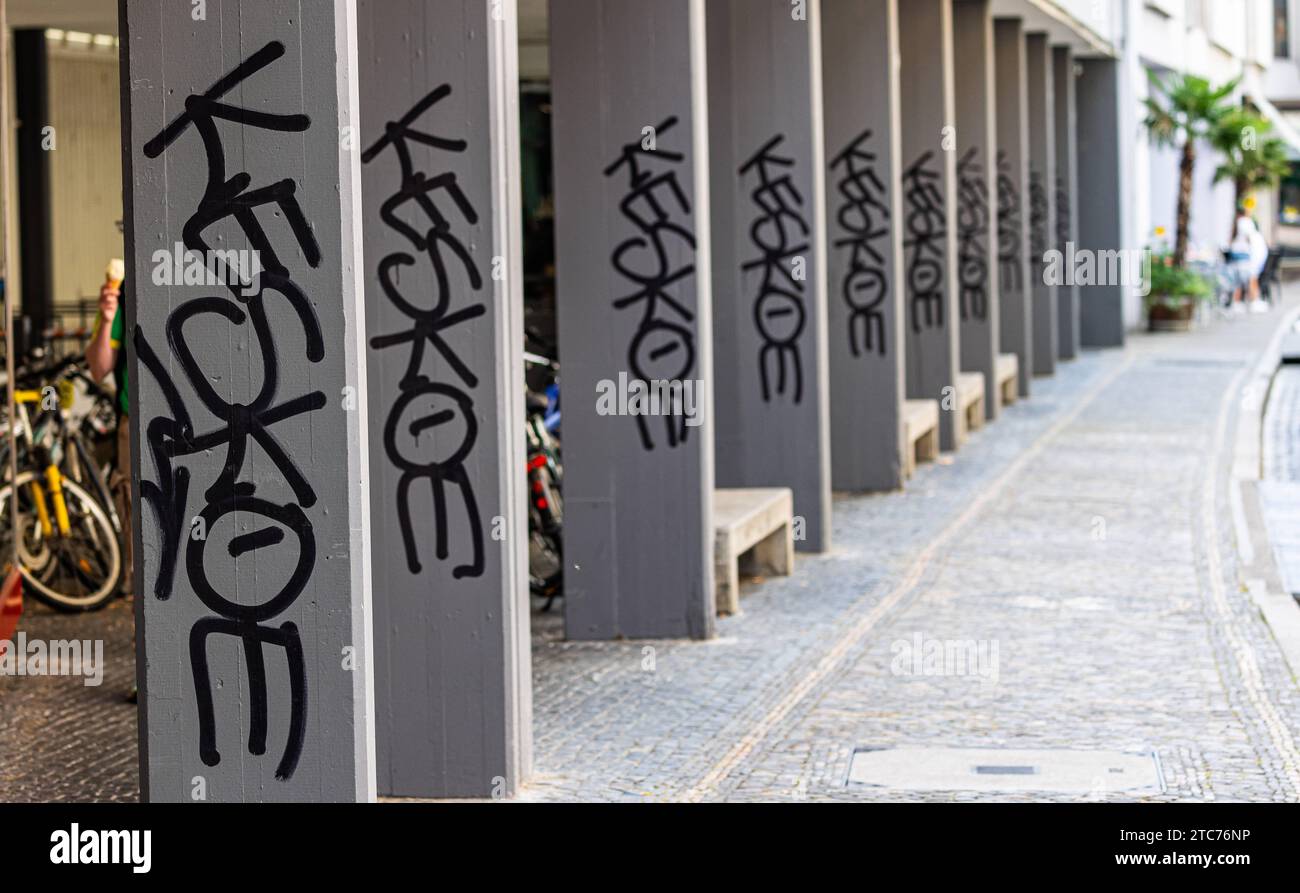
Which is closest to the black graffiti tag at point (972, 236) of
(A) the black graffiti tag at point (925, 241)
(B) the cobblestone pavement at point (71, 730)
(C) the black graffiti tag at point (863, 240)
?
(A) the black graffiti tag at point (925, 241)

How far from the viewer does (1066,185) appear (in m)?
24.7

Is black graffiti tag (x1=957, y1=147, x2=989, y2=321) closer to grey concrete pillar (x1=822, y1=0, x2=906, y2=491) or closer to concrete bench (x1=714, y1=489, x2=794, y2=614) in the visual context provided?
grey concrete pillar (x1=822, y1=0, x2=906, y2=491)

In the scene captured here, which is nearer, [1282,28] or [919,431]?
[919,431]

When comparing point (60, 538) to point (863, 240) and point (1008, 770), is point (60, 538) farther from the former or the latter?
point (863, 240)

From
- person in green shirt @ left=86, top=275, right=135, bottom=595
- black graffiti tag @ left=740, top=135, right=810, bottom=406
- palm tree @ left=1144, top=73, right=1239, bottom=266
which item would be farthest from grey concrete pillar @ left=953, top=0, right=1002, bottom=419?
palm tree @ left=1144, top=73, right=1239, bottom=266

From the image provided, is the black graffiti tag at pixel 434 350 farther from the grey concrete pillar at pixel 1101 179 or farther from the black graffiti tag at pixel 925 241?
the grey concrete pillar at pixel 1101 179

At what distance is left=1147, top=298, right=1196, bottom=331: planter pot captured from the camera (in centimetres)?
3003

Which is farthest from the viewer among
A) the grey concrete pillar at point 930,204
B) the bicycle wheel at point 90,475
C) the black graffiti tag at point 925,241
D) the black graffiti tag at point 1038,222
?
the black graffiti tag at point 1038,222

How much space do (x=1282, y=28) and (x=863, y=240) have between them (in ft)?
142

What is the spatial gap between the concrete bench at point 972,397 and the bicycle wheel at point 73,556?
855 centimetres

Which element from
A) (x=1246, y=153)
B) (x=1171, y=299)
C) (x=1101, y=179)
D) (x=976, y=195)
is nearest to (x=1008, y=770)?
(x=976, y=195)

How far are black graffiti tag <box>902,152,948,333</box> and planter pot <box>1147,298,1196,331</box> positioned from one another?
14.9m

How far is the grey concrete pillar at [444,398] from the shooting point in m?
6.25

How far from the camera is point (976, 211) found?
18.6 m
